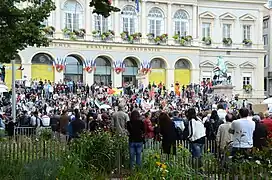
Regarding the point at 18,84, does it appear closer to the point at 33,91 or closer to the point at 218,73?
the point at 33,91

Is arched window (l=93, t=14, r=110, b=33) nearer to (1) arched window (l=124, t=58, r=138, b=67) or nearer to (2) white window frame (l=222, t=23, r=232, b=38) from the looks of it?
(1) arched window (l=124, t=58, r=138, b=67)

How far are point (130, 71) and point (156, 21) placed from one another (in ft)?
18.8

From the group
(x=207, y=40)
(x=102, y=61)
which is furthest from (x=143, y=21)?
(x=207, y=40)

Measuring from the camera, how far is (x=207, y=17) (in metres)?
60.2

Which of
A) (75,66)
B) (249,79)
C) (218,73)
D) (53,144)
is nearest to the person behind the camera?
(53,144)

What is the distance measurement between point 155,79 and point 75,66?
8236mm

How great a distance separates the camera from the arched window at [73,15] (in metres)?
52.3

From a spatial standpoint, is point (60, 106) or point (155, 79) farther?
point (155, 79)

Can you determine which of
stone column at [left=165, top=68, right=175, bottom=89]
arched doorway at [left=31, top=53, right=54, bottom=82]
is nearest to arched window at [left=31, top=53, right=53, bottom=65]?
arched doorway at [left=31, top=53, right=54, bottom=82]

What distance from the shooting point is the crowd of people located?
12.6m

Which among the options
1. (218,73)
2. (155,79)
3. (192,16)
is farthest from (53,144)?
(192,16)

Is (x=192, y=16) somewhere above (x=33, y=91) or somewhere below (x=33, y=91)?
above

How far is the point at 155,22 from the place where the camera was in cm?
5656

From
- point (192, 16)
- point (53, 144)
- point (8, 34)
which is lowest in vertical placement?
point (53, 144)
